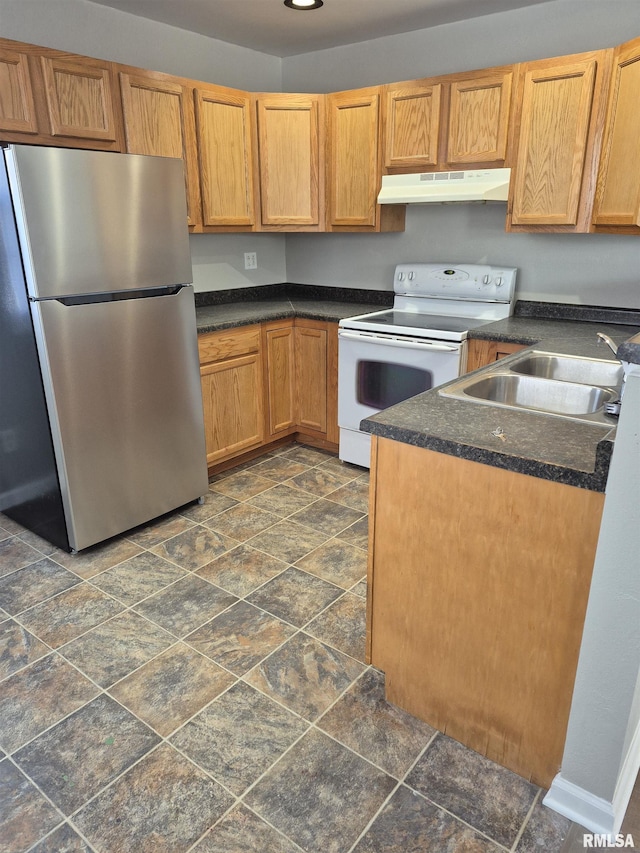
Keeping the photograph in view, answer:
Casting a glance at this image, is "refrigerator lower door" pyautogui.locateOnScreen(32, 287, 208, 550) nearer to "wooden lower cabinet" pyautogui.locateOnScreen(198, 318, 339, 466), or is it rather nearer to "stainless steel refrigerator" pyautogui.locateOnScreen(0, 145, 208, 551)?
"stainless steel refrigerator" pyautogui.locateOnScreen(0, 145, 208, 551)

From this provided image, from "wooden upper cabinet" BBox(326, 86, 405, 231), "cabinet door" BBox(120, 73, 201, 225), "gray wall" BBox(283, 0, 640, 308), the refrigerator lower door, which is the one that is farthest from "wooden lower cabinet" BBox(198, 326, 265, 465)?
"gray wall" BBox(283, 0, 640, 308)

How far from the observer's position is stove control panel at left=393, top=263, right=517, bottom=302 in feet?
10.3

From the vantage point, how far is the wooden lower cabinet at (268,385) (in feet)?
10.4

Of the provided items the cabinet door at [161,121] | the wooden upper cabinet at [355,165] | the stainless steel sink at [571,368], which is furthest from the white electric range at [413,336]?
the cabinet door at [161,121]

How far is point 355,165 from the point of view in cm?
332

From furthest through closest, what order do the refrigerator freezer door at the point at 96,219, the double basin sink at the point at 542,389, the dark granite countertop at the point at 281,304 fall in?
the dark granite countertop at the point at 281,304 → the refrigerator freezer door at the point at 96,219 → the double basin sink at the point at 542,389

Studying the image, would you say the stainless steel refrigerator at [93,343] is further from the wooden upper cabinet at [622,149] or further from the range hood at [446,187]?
the wooden upper cabinet at [622,149]

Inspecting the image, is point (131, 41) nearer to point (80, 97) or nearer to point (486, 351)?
point (80, 97)

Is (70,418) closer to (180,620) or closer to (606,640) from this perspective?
(180,620)

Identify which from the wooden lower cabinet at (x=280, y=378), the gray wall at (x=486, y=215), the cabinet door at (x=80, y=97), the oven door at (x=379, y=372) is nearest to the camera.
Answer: the cabinet door at (x=80, y=97)

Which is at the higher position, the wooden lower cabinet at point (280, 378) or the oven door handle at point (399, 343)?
the oven door handle at point (399, 343)

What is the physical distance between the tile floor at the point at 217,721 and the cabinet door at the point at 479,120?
77.7 inches

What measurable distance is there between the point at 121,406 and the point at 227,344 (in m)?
0.82

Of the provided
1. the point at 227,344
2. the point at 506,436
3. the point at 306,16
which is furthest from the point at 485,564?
the point at 306,16
